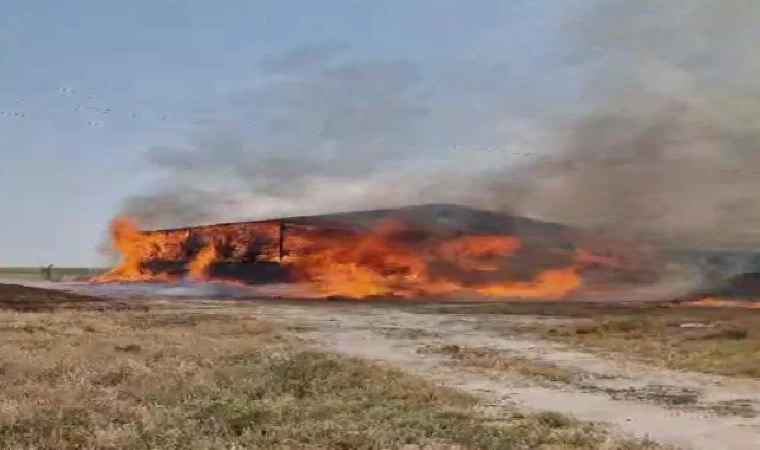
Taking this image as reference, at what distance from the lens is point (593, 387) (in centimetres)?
2180

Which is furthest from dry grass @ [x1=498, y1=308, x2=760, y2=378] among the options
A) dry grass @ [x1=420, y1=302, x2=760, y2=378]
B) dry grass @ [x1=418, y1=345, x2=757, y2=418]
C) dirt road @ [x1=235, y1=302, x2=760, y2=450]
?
dry grass @ [x1=418, y1=345, x2=757, y2=418]

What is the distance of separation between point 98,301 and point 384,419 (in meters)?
60.5

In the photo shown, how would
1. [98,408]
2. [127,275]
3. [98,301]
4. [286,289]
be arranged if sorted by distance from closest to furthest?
1. [98,408]
2. [98,301]
3. [286,289]
4. [127,275]

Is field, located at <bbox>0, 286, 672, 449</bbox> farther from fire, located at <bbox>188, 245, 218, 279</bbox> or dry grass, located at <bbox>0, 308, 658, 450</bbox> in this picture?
fire, located at <bbox>188, 245, 218, 279</bbox>

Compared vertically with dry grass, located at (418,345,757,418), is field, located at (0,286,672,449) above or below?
above

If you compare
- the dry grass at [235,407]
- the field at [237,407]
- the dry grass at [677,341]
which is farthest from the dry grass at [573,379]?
the dry grass at [677,341]

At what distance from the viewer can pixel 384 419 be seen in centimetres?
1449

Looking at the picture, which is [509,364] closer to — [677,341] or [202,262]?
[677,341]

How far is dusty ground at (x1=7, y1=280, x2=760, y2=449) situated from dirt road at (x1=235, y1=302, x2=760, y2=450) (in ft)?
0.08

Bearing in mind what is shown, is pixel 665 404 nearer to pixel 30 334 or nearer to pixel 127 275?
pixel 30 334

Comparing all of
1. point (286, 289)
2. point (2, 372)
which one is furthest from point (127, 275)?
point (2, 372)

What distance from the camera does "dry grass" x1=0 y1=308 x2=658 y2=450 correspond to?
1240cm

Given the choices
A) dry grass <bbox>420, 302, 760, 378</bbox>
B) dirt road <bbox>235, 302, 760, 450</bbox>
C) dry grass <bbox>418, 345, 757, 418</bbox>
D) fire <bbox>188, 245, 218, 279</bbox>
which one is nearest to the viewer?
dirt road <bbox>235, 302, 760, 450</bbox>

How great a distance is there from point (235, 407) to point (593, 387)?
36.1 feet
